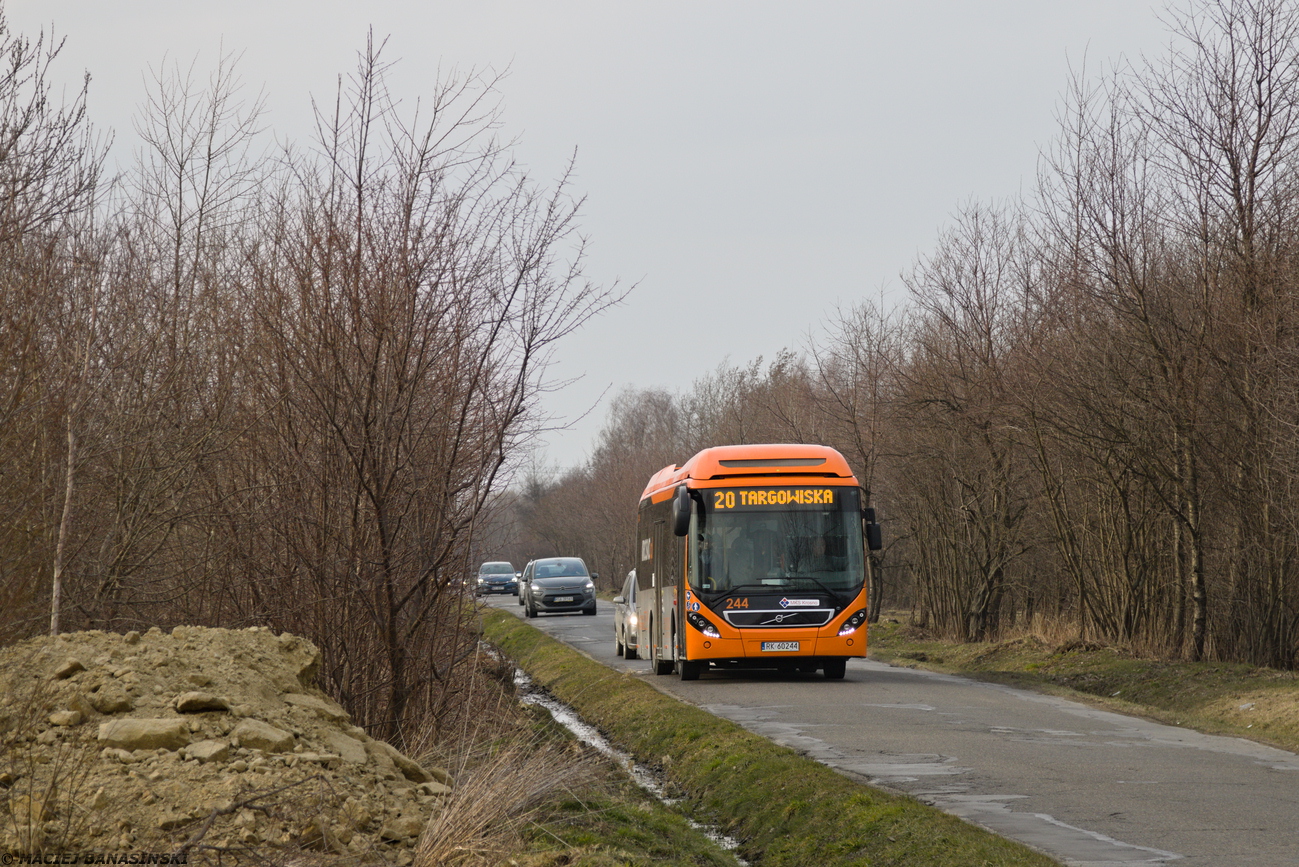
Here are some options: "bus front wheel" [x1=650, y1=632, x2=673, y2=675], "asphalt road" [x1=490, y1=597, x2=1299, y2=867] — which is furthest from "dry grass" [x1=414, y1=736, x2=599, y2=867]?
"bus front wheel" [x1=650, y1=632, x2=673, y2=675]

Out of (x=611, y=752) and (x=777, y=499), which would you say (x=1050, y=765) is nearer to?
(x=611, y=752)

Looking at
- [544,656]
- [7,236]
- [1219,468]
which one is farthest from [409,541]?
[544,656]

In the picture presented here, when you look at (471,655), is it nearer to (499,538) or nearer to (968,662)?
(499,538)

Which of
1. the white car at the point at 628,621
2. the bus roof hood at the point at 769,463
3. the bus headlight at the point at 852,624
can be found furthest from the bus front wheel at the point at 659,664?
the bus headlight at the point at 852,624

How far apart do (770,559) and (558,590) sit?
26130 mm

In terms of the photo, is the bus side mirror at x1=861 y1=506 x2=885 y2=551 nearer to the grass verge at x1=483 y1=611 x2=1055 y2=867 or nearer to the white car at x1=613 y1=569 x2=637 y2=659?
the grass verge at x1=483 y1=611 x2=1055 y2=867

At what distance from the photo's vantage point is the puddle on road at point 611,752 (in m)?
10.3

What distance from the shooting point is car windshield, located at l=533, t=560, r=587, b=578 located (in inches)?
1784

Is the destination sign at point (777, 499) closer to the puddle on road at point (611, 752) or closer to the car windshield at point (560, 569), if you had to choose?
the puddle on road at point (611, 752)

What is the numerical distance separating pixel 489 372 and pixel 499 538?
10.3 feet

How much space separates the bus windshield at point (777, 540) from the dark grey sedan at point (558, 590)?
25.7 metres

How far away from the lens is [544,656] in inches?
1092

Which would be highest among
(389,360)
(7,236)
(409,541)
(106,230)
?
(106,230)

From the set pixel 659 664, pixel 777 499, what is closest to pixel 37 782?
pixel 777 499
